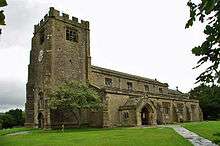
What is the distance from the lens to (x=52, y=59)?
143 ft

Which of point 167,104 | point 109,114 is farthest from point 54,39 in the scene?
point 167,104

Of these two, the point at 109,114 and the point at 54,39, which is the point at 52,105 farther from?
the point at 54,39

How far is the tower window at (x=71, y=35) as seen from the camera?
156 ft

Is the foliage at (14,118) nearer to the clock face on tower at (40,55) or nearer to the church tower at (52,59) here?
the church tower at (52,59)

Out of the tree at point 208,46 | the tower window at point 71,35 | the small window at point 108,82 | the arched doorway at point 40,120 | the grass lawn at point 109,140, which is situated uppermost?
the tower window at point 71,35

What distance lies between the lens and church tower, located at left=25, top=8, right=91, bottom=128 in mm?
43322

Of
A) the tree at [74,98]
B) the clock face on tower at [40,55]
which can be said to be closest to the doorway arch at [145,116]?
the tree at [74,98]

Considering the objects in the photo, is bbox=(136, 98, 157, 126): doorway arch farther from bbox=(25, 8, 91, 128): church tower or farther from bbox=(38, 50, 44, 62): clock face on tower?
bbox=(38, 50, 44, 62): clock face on tower

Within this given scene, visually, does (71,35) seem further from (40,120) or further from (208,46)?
(208,46)

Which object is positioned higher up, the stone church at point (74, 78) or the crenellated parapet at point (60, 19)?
the crenellated parapet at point (60, 19)

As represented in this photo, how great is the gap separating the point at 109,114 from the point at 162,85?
27.6 metres

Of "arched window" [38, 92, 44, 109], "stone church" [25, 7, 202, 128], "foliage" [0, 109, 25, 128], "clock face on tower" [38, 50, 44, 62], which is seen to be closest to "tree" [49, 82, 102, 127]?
"stone church" [25, 7, 202, 128]

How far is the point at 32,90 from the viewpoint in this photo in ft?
160

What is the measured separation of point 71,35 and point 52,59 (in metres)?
6.83
